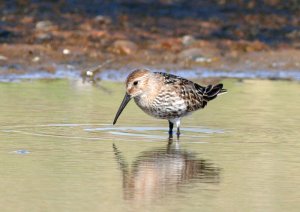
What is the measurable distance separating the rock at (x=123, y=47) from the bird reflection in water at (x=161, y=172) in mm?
7847

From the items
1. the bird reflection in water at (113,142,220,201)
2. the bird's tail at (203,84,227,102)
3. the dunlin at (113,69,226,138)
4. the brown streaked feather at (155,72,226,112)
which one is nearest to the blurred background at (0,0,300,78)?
the bird's tail at (203,84,227,102)

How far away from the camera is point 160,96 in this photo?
12.6m

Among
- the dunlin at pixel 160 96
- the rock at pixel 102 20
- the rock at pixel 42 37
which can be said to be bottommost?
the dunlin at pixel 160 96

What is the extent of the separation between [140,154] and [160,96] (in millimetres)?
1968

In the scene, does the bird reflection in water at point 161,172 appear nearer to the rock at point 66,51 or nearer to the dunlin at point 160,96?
the dunlin at point 160,96

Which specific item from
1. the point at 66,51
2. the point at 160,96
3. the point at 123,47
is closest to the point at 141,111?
the point at 160,96

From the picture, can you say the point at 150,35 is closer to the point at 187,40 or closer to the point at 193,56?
the point at 187,40

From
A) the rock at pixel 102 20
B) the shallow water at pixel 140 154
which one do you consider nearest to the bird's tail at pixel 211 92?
the shallow water at pixel 140 154

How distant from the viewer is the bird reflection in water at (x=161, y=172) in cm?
892

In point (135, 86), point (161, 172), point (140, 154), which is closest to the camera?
point (161, 172)

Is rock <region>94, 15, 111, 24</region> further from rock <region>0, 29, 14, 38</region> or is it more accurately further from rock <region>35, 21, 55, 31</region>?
rock <region>0, 29, 14, 38</region>

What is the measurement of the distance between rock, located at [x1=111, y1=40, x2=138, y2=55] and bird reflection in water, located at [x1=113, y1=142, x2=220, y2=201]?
7.85 m

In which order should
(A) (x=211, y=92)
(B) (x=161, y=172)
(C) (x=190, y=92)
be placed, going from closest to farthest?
(B) (x=161, y=172) → (C) (x=190, y=92) → (A) (x=211, y=92)

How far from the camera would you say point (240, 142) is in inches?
453
